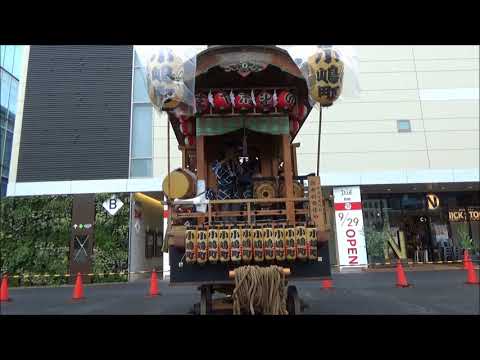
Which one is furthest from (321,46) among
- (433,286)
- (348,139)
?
(348,139)

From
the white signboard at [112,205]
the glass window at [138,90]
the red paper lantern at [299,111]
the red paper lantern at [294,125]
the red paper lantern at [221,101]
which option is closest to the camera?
the red paper lantern at [221,101]

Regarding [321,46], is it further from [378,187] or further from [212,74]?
[378,187]

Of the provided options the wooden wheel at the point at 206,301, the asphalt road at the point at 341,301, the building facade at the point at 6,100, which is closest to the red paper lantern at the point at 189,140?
the wooden wheel at the point at 206,301

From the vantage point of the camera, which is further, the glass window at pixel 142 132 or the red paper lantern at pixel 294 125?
the glass window at pixel 142 132

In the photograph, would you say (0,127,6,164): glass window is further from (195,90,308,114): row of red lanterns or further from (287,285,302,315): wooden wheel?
(287,285,302,315): wooden wheel

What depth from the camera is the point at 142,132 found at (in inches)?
671

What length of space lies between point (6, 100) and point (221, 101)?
82.9 ft

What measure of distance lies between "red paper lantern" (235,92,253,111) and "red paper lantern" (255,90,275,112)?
4.3 inches

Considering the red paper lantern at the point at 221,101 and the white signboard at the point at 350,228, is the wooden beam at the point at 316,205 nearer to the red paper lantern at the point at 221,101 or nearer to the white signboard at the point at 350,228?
the red paper lantern at the point at 221,101

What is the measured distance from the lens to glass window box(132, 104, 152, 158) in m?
16.7

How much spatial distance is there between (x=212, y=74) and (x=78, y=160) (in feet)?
40.6

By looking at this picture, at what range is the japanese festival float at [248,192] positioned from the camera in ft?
16.2

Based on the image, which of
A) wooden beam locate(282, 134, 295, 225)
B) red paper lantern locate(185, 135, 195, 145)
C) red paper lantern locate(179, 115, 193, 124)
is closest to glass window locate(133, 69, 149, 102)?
red paper lantern locate(185, 135, 195, 145)

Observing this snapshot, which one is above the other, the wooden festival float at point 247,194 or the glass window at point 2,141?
the glass window at point 2,141
